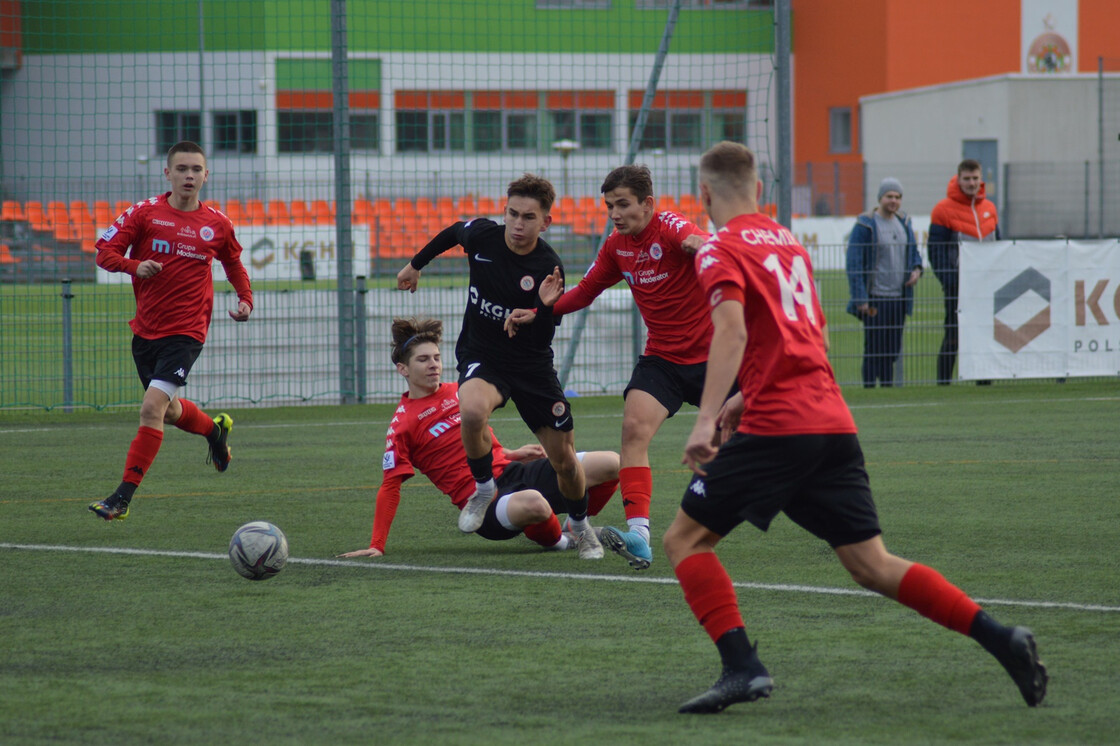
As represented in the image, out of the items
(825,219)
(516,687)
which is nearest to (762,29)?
(516,687)

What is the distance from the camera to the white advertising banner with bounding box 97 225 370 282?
1636 centimetres

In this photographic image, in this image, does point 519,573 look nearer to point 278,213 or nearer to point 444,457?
point 444,457

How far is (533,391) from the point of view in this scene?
670 centimetres

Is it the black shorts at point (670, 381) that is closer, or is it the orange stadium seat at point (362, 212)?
the black shorts at point (670, 381)

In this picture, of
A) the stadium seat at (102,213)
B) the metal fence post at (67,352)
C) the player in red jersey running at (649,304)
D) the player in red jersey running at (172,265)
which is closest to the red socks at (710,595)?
the player in red jersey running at (649,304)

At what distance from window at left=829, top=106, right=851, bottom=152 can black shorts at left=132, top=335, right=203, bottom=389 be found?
38.3 meters

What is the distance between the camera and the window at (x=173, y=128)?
874 inches

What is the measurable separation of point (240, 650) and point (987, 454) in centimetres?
656

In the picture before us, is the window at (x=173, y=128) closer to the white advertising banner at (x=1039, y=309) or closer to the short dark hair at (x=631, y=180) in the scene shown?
the white advertising banner at (x=1039, y=309)

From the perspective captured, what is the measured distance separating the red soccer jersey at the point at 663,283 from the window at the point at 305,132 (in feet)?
38.1

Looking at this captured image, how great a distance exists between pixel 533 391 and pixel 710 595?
273 cm

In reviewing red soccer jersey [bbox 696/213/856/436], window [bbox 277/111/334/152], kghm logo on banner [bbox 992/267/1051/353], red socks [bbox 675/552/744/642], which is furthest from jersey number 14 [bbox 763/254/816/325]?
window [bbox 277/111/334/152]

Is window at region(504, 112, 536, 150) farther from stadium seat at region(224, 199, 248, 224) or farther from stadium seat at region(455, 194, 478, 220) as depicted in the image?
stadium seat at region(224, 199, 248, 224)

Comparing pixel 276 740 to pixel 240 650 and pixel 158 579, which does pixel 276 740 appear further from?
pixel 158 579
